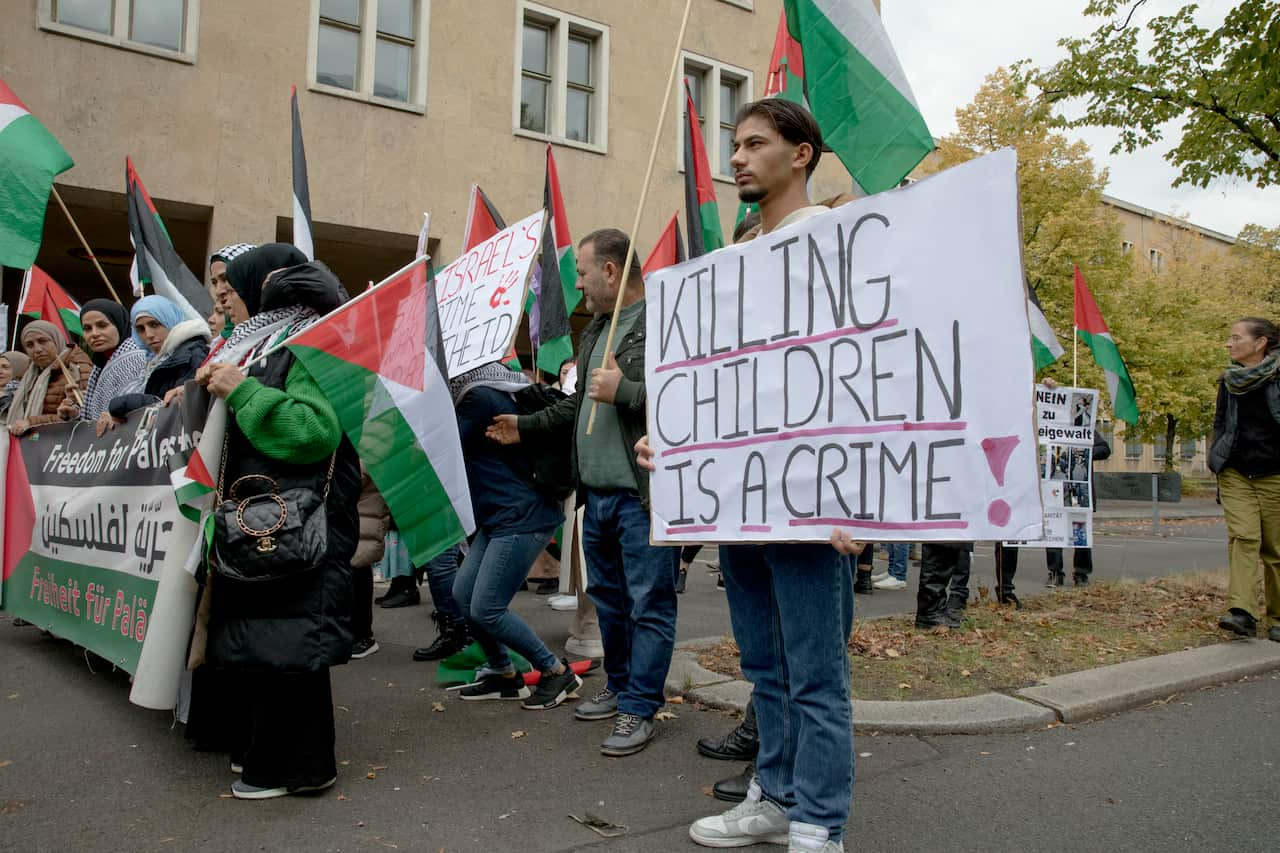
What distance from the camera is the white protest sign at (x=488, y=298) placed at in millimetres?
4617

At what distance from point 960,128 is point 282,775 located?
24.7 meters

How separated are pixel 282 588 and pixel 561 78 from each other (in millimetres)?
14012

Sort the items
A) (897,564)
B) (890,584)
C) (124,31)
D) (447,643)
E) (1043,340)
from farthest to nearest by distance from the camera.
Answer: (124,31) < (897,564) < (890,584) < (1043,340) < (447,643)

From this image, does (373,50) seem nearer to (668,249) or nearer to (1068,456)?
(668,249)

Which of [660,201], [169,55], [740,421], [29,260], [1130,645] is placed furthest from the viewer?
[660,201]

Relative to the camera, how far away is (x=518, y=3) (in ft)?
49.1

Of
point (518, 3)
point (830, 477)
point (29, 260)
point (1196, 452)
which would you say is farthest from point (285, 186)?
point (1196, 452)

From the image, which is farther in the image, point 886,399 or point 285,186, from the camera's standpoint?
point 285,186

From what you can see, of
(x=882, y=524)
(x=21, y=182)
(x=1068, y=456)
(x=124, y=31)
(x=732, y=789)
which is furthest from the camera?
(x=124, y=31)

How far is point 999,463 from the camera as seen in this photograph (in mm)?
2287

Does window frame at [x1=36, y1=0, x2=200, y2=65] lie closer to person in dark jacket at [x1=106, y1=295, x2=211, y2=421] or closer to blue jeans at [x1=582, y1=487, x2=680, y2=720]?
person in dark jacket at [x1=106, y1=295, x2=211, y2=421]

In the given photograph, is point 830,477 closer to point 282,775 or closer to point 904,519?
point 904,519

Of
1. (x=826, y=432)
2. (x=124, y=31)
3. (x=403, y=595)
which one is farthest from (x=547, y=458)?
(x=124, y=31)

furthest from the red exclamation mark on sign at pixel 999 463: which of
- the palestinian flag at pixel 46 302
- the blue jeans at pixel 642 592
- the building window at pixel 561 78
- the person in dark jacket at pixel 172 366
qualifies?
the building window at pixel 561 78
